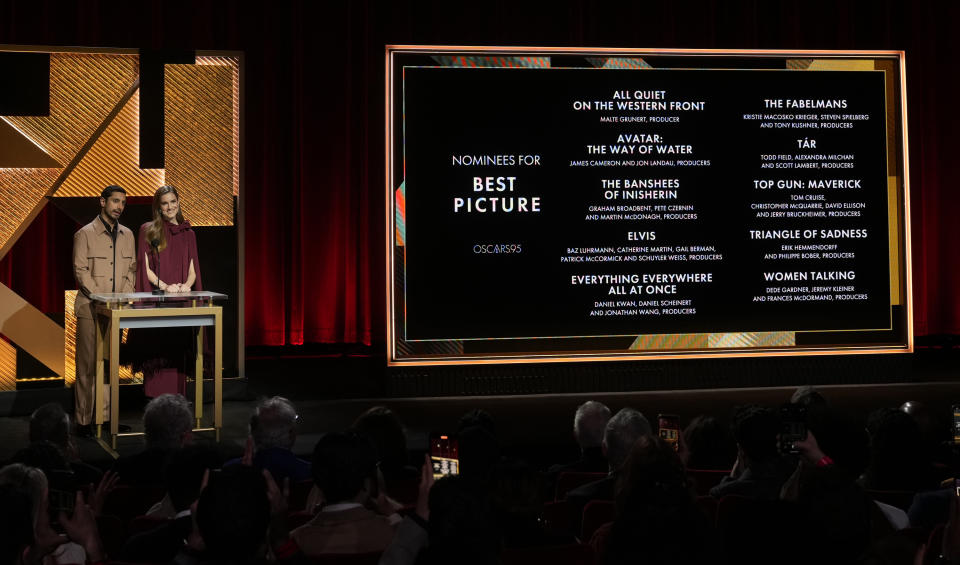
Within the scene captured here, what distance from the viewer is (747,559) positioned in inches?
83.4

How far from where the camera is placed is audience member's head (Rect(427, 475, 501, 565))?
1.74 m

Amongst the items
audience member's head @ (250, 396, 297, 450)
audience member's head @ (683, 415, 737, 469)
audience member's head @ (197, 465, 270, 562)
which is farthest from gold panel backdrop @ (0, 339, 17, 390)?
audience member's head @ (197, 465, 270, 562)

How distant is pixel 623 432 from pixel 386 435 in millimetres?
798

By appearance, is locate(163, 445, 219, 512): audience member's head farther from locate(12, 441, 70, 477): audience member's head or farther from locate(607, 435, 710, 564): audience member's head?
locate(607, 435, 710, 564): audience member's head

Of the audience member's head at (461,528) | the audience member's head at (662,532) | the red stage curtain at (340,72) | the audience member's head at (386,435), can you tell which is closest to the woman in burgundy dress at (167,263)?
the red stage curtain at (340,72)

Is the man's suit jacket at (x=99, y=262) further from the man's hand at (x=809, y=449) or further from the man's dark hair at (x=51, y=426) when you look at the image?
the man's hand at (x=809, y=449)

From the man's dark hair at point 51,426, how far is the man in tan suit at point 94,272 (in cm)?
179

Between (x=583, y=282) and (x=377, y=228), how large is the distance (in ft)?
7.10

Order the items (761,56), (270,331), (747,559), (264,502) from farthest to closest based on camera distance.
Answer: (270,331)
(761,56)
(747,559)
(264,502)

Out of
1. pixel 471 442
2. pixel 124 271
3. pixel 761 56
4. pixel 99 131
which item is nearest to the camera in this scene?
pixel 471 442

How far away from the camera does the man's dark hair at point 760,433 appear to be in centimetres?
295

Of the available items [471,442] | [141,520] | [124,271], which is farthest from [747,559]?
[124,271]

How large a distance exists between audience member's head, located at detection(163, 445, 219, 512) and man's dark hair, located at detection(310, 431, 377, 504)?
28 centimetres

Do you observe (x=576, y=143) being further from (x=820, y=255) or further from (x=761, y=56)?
(x=820, y=255)
